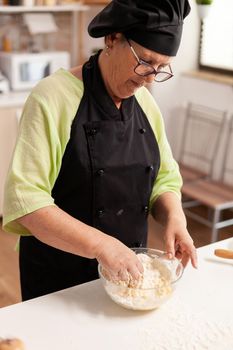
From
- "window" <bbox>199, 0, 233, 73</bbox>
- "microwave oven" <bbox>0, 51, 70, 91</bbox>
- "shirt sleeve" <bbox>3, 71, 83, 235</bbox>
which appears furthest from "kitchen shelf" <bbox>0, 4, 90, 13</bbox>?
"shirt sleeve" <bbox>3, 71, 83, 235</bbox>

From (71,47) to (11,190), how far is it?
3.14 m

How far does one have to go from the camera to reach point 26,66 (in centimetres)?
355

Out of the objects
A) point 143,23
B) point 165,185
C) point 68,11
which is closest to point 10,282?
point 165,185

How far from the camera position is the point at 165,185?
145 centimetres

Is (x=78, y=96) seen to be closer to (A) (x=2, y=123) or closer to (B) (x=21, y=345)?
(B) (x=21, y=345)

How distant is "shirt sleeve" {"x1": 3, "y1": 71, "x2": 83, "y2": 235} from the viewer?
1.14m

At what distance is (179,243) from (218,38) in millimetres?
2791

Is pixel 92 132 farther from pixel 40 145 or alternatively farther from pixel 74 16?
pixel 74 16

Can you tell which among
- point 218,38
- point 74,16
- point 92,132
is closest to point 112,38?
point 92,132

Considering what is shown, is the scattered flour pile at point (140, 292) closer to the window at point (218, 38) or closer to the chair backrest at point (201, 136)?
the chair backrest at point (201, 136)

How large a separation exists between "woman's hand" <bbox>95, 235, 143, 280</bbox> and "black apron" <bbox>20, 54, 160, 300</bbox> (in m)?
0.23

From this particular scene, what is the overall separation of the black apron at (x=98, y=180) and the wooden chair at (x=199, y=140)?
2.06 metres

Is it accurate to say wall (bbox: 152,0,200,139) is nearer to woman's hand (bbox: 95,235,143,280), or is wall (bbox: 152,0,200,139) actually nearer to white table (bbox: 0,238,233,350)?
white table (bbox: 0,238,233,350)

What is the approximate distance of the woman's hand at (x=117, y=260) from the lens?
109 centimetres
